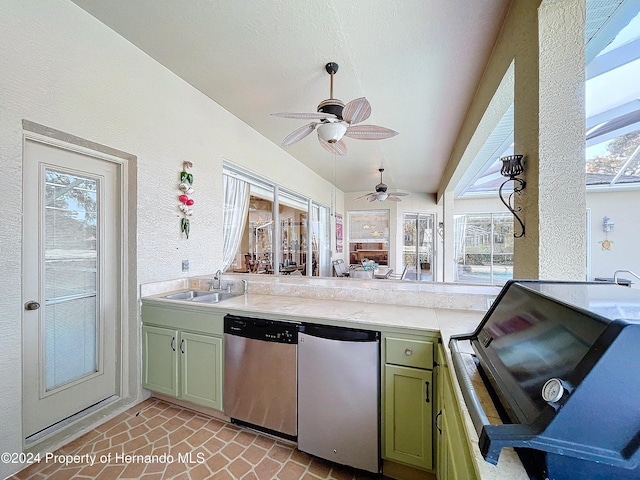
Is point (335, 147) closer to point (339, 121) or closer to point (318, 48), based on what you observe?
point (339, 121)

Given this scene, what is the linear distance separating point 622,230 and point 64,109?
8.25 metres

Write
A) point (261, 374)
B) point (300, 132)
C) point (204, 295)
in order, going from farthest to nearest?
point (204, 295), point (300, 132), point (261, 374)

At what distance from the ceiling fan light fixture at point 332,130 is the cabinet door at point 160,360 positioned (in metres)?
2.00

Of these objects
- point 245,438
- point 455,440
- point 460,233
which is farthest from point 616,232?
point 245,438

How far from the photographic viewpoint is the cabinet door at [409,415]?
1.43 meters

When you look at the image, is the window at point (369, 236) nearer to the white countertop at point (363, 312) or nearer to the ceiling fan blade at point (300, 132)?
the ceiling fan blade at point (300, 132)

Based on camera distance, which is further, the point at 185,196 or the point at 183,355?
the point at 185,196

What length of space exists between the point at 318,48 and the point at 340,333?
6.96 feet

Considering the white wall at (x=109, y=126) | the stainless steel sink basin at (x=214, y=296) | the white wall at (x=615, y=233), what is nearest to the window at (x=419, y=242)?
the white wall at (x=615, y=233)

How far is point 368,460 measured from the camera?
4.99 feet

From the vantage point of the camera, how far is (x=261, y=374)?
1.81 metres

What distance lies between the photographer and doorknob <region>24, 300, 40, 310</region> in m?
1.69

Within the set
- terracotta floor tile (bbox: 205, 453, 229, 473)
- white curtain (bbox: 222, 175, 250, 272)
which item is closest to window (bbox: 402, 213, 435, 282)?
white curtain (bbox: 222, 175, 250, 272)

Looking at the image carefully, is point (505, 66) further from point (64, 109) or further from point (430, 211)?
point (430, 211)
